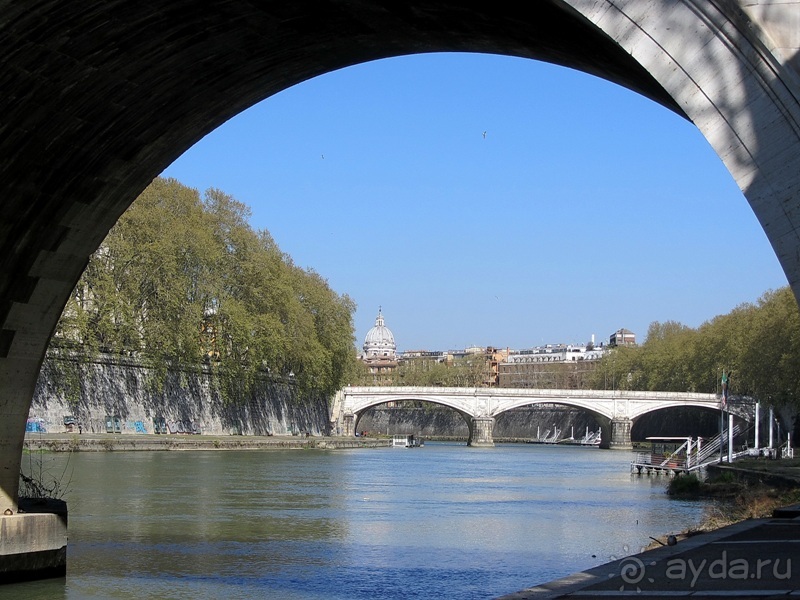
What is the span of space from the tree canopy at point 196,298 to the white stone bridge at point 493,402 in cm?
1976

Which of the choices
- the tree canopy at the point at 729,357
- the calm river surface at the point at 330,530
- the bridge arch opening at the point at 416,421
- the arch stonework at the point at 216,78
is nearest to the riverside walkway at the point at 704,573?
the calm river surface at the point at 330,530

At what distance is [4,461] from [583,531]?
14.4m

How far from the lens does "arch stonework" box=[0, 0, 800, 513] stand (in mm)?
5324

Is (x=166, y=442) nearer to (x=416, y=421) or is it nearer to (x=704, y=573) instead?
(x=704, y=573)

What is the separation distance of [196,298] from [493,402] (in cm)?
4176

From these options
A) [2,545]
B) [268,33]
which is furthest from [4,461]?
[268,33]

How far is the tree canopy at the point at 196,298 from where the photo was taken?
54406 mm

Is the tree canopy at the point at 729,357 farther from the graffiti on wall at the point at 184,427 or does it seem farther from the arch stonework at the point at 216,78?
the graffiti on wall at the point at 184,427

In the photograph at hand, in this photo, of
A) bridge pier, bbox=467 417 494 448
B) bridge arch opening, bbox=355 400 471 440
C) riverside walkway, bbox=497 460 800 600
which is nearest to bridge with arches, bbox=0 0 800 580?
riverside walkway, bbox=497 460 800 600

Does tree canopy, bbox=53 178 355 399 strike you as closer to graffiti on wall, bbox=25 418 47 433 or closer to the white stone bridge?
graffiti on wall, bbox=25 418 47 433

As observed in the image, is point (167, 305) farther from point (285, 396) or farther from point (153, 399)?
point (285, 396)

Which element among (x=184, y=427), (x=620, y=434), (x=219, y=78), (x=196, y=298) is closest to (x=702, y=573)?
(x=219, y=78)

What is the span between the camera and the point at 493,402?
96875 mm

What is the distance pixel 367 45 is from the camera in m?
10.2
